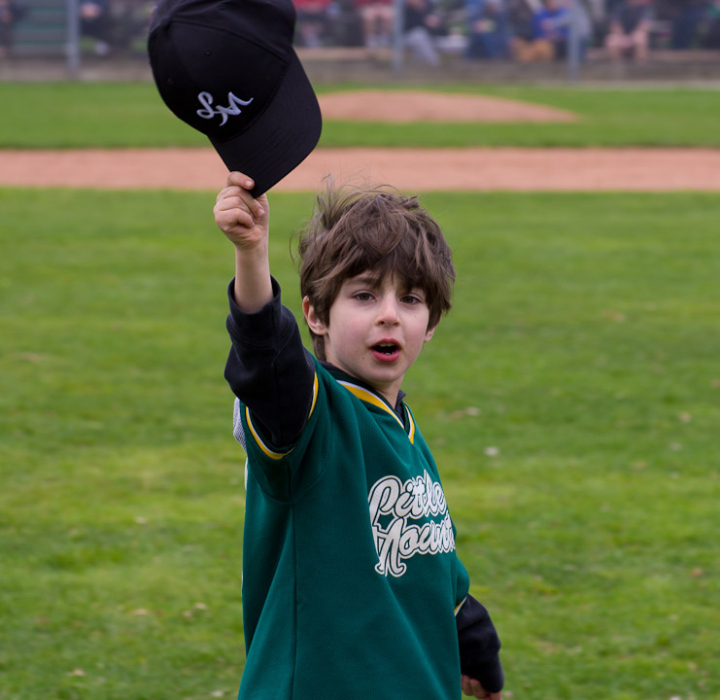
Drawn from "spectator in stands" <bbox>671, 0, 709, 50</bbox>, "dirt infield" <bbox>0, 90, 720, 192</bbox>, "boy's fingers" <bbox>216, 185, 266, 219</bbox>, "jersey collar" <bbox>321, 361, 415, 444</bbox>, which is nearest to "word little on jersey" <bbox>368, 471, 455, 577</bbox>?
"jersey collar" <bbox>321, 361, 415, 444</bbox>

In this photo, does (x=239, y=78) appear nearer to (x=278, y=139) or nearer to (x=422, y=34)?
(x=278, y=139)

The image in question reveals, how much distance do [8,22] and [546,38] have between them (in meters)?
13.9

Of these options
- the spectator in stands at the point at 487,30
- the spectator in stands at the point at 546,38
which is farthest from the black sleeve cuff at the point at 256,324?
the spectator in stands at the point at 546,38

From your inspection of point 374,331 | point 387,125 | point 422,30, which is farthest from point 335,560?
point 422,30

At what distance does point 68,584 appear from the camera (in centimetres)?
420

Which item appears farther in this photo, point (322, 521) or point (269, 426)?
point (322, 521)

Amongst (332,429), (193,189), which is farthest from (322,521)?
(193,189)

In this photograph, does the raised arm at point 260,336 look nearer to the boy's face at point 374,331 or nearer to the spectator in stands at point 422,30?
the boy's face at point 374,331

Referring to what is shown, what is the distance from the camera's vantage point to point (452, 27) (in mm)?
30547

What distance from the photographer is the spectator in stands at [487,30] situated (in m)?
30.0

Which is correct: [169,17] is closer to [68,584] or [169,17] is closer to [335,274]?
[335,274]

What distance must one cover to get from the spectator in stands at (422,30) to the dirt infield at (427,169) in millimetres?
12676

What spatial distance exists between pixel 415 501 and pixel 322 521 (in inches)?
8.7

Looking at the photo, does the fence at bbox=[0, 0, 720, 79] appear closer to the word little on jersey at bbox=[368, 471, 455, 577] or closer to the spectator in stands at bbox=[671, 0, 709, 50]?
the spectator in stands at bbox=[671, 0, 709, 50]
